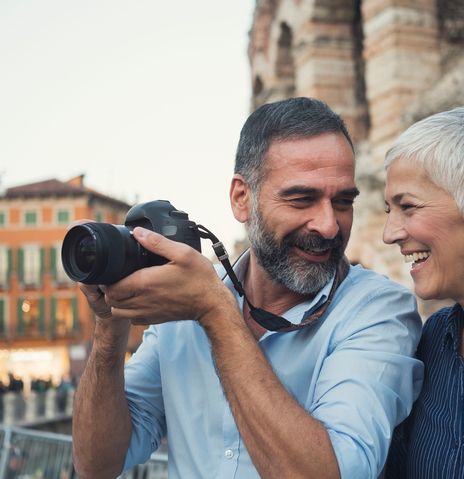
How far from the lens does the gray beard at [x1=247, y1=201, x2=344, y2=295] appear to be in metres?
1.99

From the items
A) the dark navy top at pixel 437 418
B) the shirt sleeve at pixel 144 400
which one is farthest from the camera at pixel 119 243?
the dark navy top at pixel 437 418

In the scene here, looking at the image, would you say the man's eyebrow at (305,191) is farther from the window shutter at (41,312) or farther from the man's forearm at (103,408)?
the window shutter at (41,312)

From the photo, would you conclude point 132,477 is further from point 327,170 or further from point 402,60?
point 402,60

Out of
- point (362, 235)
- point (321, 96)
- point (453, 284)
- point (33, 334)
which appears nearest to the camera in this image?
point (453, 284)

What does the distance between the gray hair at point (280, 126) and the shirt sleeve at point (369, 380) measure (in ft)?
1.69

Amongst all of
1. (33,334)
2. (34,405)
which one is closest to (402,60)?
(34,405)

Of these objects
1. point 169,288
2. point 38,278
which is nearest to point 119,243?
point 169,288

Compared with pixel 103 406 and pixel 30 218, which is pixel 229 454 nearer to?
pixel 103 406

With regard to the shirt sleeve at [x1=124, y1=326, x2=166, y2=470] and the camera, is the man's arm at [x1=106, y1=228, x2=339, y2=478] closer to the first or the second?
the camera

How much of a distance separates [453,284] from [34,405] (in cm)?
2034

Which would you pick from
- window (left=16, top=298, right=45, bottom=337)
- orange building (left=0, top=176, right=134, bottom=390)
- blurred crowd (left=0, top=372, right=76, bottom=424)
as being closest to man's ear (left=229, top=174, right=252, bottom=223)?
blurred crowd (left=0, top=372, right=76, bottom=424)

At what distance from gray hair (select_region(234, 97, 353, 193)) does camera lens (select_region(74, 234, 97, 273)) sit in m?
0.62

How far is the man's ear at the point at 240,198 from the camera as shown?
224 cm

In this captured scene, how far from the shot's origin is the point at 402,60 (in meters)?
9.06
